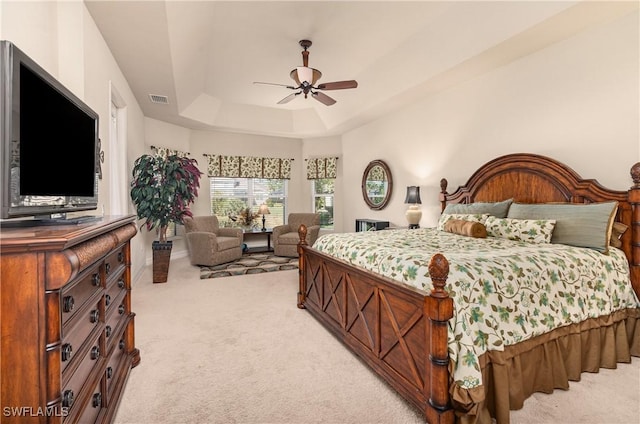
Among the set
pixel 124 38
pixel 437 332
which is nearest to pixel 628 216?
pixel 437 332

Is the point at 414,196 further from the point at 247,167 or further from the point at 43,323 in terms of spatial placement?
the point at 43,323

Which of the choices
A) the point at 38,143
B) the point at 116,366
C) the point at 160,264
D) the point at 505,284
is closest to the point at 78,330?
the point at 38,143

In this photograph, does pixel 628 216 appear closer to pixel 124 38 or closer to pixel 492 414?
pixel 492 414

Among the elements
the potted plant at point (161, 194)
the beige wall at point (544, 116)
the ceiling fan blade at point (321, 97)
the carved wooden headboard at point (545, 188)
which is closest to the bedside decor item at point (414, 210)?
the beige wall at point (544, 116)

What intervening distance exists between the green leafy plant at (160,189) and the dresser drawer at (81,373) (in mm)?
3564

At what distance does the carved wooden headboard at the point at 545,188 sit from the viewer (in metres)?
2.48

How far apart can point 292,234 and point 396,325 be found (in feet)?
15.6

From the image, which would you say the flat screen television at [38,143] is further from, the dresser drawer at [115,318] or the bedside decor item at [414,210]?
the bedside decor item at [414,210]

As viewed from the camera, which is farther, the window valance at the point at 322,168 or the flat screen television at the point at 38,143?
the window valance at the point at 322,168

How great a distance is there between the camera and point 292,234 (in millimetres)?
6570

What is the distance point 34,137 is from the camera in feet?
4.15

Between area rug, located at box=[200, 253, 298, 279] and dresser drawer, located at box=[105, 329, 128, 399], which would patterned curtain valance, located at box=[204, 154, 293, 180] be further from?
dresser drawer, located at box=[105, 329, 128, 399]

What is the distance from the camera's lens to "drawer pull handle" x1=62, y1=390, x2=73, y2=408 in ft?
3.48

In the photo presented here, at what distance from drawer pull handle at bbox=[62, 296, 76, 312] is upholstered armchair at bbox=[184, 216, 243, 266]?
4470 mm
